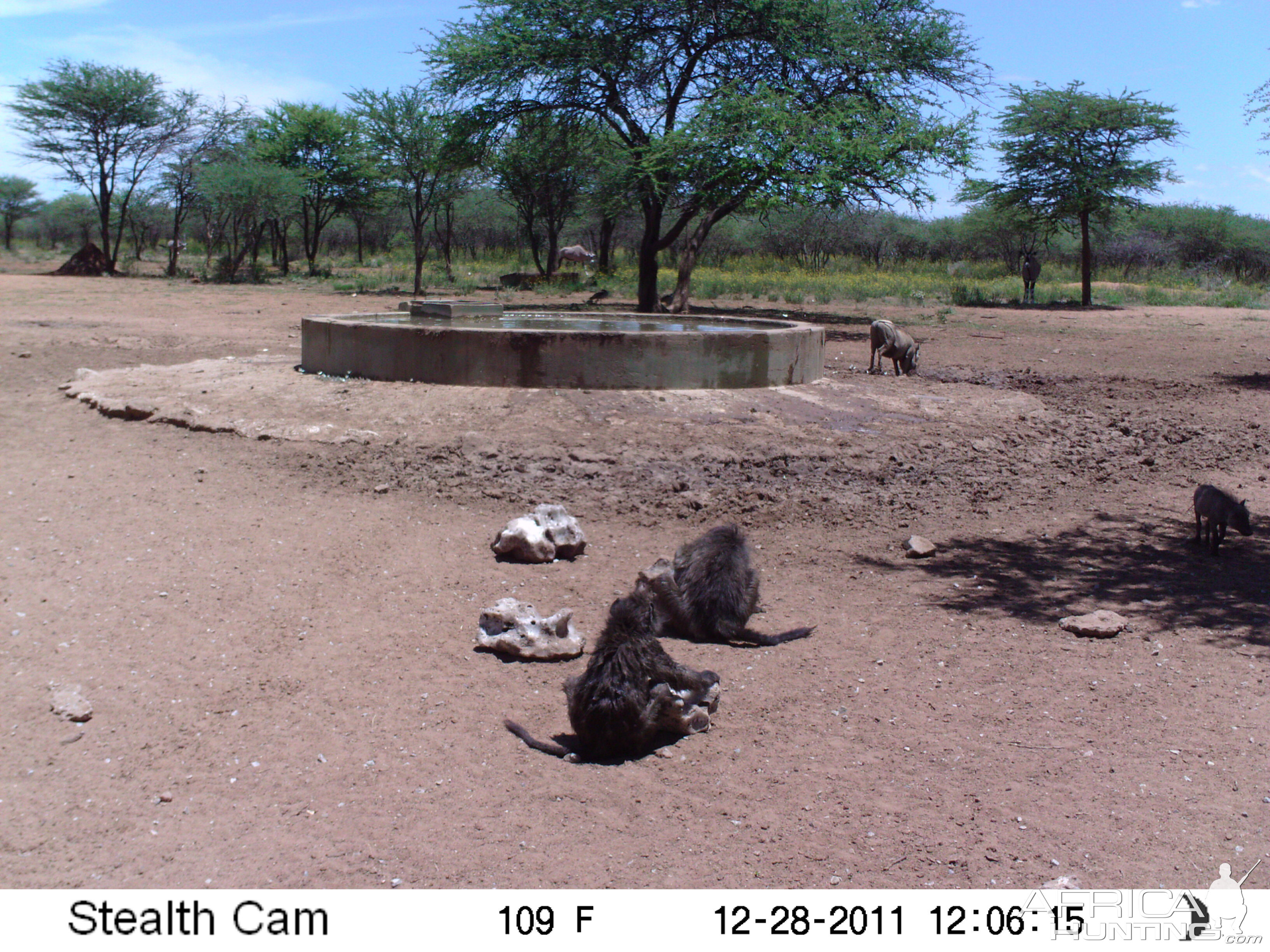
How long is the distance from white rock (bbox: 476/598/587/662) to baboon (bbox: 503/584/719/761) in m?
0.65

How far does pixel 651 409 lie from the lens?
323 inches

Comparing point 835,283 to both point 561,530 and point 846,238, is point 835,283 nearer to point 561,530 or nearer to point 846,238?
point 846,238

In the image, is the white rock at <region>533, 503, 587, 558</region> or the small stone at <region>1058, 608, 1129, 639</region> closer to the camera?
the small stone at <region>1058, 608, 1129, 639</region>

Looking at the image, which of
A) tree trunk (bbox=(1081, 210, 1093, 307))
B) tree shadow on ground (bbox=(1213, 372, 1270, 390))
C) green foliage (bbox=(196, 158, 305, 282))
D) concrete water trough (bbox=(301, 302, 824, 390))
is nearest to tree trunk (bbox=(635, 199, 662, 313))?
tree shadow on ground (bbox=(1213, 372, 1270, 390))

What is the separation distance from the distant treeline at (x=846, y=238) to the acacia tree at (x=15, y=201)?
38.7 inches

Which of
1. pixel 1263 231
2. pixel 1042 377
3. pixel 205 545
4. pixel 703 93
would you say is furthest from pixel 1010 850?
pixel 1263 231

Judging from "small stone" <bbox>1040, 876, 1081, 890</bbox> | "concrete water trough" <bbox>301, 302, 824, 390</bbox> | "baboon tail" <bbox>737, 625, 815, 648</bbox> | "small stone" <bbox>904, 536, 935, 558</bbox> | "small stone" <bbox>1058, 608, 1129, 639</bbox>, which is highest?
"concrete water trough" <bbox>301, 302, 824, 390</bbox>

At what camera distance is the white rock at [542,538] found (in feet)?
19.0

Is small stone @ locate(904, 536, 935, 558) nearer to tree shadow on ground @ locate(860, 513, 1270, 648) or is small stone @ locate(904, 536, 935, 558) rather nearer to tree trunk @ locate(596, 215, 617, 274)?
tree shadow on ground @ locate(860, 513, 1270, 648)

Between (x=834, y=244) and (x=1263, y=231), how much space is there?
19.5 metres

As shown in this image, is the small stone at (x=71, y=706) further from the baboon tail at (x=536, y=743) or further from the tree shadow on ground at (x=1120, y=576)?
the tree shadow on ground at (x=1120, y=576)

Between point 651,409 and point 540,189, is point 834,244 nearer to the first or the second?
point 540,189

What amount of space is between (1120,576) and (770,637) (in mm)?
2303

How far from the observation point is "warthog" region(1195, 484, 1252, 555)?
598 centimetres
